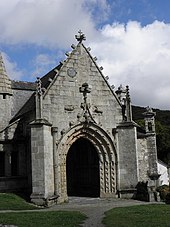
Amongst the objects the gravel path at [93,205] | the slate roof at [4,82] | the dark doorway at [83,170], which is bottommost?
the gravel path at [93,205]

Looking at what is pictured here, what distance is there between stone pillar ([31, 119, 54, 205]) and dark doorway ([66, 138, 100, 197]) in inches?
195

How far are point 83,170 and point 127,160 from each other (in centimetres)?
478

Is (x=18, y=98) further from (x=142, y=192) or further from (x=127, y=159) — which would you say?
(x=142, y=192)

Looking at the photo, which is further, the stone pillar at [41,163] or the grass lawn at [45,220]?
the stone pillar at [41,163]

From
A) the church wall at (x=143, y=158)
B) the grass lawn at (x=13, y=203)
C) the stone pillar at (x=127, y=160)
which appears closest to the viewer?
the grass lawn at (x=13, y=203)

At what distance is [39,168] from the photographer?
2225cm

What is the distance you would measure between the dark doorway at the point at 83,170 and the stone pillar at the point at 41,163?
496 centimetres

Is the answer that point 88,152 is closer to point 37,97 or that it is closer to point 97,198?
point 97,198

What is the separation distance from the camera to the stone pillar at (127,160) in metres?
24.8

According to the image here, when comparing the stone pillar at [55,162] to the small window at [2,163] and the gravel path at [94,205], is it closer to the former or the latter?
the gravel path at [94,205]

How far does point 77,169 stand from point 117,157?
5271mm

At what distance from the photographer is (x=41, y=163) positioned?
72.9 feet

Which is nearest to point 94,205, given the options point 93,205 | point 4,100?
point 93,205

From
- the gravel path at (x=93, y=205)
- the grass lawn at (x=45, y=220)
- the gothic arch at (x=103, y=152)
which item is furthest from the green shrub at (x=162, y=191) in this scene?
the grass lawn at (x=45, y=220)
